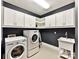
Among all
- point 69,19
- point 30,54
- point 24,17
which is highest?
point 24,17

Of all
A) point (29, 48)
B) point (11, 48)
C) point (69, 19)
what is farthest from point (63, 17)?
point (11, 48)

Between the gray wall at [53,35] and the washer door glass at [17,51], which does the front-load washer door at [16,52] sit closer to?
the washer door glass at [17,51]

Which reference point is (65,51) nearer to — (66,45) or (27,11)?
(66,45)

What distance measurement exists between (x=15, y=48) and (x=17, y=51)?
14 cm

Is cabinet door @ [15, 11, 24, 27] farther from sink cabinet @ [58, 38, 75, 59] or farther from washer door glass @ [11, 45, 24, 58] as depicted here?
sink cabinet @ [58, 38, 75, 59]

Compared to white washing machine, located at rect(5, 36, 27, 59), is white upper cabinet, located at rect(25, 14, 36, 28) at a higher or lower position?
higher

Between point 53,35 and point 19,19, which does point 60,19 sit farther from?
point 19,19

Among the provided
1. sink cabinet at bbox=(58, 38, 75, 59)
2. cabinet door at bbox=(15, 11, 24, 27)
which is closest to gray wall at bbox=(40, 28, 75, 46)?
sink cabinet at bbox=(58, 38, 75, 59)

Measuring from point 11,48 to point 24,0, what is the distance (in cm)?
149

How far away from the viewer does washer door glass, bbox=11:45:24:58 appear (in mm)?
1659

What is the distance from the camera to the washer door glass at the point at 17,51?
1.66m

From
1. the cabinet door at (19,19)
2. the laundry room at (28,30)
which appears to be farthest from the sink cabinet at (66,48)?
the cabinet door at (19,19)

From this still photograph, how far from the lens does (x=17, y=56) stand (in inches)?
69.3

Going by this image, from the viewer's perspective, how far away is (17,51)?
1763 mm
